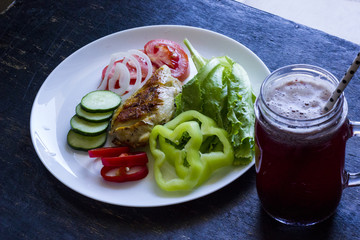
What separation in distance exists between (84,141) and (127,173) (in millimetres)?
352

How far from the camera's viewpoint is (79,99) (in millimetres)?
2727

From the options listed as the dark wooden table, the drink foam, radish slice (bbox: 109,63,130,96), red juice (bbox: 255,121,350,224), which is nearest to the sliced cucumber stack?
radish slice (bbox: 109,63,130,96)

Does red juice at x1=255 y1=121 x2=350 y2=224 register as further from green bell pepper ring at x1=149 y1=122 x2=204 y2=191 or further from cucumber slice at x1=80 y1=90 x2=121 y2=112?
cucumber slice at x1=80 y1=90 x2=121 y2=112

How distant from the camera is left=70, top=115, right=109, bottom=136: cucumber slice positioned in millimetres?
2430

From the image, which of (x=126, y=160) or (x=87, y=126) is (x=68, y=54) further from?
(x=126, y=160)

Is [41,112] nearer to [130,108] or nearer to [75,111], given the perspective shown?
[75,111]

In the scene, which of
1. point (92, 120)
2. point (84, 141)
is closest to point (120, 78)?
point (92, 120)

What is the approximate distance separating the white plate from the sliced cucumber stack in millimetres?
64

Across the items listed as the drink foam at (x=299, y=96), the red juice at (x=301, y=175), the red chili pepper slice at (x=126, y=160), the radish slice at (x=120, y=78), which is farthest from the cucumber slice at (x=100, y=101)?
the drink foam at (x=299, y=96)

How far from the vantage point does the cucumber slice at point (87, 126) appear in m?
2.43

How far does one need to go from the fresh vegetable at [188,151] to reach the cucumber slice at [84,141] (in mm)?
313

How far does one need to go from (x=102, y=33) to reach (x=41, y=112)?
82cm

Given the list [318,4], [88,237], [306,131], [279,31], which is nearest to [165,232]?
[88,237]

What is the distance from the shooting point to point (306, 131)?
4.90 feet
